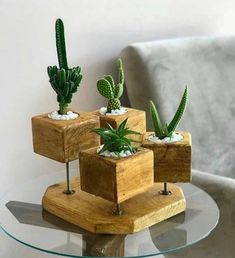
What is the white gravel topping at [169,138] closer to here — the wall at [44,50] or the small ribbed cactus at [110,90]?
the small ribbed cactus at [110,90]

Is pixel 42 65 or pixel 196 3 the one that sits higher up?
pixel 196 3

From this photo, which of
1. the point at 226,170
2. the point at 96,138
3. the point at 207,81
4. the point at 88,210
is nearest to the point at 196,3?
the point at 207,81

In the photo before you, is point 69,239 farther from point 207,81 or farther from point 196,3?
point 196,3

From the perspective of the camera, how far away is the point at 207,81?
155 centimetres

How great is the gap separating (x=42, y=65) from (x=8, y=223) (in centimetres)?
47

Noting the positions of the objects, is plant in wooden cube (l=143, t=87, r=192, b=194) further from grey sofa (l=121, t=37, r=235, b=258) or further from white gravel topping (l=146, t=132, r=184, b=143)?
grey sofa (l=121, t=37, r=235, b=258)

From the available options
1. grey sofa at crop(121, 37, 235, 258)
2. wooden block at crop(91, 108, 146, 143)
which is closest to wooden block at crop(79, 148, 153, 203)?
wooden block at crop(91, 108, 146, 143)

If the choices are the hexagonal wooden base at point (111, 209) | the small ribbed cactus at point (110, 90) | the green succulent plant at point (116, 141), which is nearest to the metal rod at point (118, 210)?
the hexagonal wooden base at point (111, 209)

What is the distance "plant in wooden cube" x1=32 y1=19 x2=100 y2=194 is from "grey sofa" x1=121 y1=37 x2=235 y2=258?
41 cm

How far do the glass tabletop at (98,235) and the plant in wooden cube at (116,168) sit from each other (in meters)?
0.08

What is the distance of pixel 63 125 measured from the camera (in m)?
1.00

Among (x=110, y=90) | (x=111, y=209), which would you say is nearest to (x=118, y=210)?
(x=111, y=209)

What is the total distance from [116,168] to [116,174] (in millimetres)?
11

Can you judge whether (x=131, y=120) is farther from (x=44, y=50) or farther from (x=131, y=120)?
(x=44, y=50)
